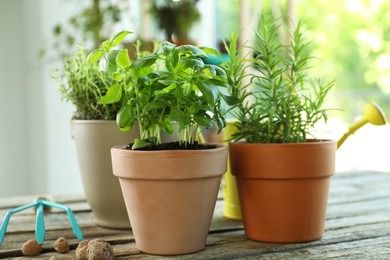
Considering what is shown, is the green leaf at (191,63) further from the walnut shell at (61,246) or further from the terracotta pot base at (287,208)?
the walnut shell at (61,246)

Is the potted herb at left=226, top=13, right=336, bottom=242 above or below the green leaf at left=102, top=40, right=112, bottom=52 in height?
below

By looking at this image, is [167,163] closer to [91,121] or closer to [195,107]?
[195,107]

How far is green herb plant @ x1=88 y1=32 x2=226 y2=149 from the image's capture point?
817 millimetres

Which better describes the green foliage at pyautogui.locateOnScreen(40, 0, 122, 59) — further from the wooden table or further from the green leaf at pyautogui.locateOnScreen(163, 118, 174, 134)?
the green leaf at pyautogui.locateOnScreen(163, 118, 174, 134)

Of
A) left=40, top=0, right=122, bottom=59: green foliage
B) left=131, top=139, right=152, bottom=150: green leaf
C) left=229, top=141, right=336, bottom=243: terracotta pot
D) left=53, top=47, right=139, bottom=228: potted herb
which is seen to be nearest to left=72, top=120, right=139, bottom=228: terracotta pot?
left=53, top=47, right=139, bottom=228: potted herb

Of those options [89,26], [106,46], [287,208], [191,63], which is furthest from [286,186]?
[89,26]

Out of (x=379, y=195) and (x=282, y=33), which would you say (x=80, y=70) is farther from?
(x=282, y=33)

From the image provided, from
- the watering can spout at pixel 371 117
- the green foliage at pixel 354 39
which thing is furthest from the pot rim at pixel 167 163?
the green foliage at pixel 354 39

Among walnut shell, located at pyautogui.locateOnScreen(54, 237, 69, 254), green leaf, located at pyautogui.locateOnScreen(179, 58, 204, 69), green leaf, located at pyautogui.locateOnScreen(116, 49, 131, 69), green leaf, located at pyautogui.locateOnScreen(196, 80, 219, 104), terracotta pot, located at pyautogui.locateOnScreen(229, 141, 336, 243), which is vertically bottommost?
walnut shell, located at pyautogui.locateOnScreen(54, 237, 69, 254)

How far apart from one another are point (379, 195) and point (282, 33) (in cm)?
164

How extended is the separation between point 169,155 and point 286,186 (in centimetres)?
21

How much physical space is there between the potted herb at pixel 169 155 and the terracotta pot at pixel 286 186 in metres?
0.06

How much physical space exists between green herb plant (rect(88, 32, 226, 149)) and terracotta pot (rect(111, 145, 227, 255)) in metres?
0.05

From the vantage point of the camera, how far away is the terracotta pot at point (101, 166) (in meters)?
1.02
